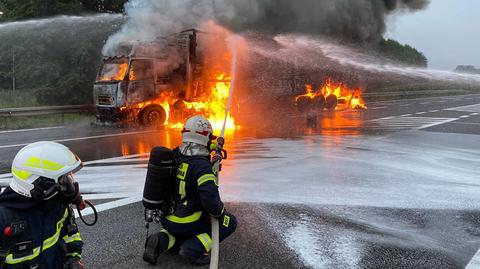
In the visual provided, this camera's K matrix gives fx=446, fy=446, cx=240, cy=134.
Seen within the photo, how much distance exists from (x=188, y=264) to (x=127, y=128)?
31.4ft

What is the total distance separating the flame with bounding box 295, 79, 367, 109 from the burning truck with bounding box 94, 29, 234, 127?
4.84 metres

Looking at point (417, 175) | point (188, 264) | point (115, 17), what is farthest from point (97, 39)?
point (188, 264)

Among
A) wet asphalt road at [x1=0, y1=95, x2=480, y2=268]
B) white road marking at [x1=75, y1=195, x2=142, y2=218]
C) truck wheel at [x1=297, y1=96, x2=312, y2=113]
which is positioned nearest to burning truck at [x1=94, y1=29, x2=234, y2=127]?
wet asphalt road at [x1=0, y1=95, x2=480, y2=268]

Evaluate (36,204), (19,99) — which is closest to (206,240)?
(36,204)

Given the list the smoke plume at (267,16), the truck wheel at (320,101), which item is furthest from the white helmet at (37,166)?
the truck wheel at (320,101)

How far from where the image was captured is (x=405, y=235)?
453 cm

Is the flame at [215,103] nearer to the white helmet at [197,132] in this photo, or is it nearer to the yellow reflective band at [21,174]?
the white helmet at [197,132]

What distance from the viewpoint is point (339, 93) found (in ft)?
66.0

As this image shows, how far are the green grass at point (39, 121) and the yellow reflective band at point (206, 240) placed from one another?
38.5 feet

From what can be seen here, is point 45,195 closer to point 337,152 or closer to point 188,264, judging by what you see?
point 188,264

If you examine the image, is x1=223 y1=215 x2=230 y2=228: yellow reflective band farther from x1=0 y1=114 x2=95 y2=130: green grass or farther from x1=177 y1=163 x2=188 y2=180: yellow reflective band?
x1=0 y1=114 x2=95 y2=130: green grass

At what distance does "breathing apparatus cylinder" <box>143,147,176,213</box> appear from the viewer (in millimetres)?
3598

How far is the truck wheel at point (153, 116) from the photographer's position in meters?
13.0

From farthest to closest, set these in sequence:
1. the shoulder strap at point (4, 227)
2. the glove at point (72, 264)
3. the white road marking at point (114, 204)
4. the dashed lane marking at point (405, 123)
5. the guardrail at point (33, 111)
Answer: the guardrail at point (33, 111) → the dashed lane marking at point (405, 123) → the white road marking at point (114, 204) → the glove at point (72, 264) → the shoulder strap at point (4, 227)
